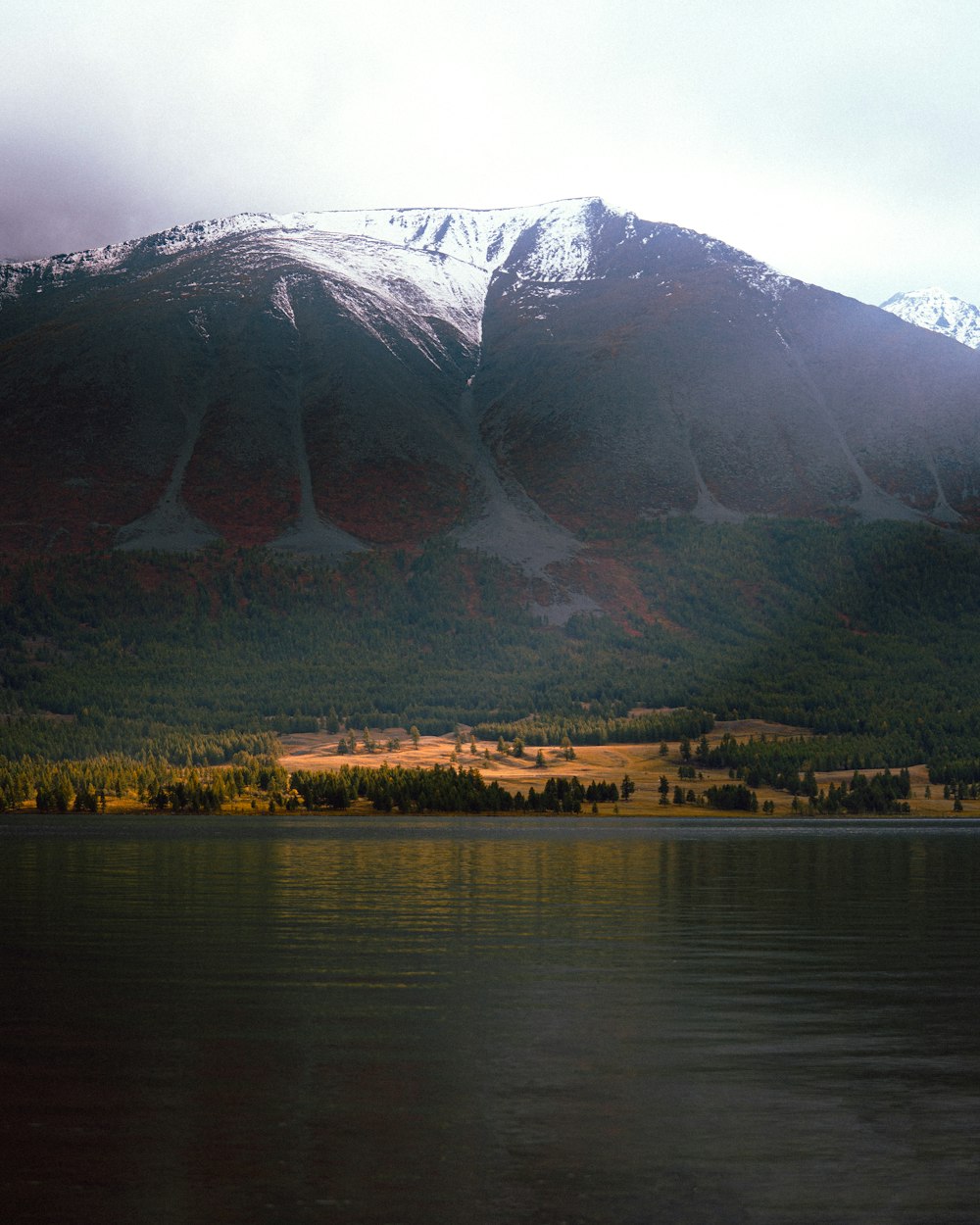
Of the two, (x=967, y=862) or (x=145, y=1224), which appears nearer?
(x=145, y=1224)

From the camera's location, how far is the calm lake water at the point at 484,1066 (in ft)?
89.8

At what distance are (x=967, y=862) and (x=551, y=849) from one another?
4630 cm

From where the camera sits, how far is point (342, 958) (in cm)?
6156

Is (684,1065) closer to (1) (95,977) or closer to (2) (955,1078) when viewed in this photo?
(2) (955,1078)

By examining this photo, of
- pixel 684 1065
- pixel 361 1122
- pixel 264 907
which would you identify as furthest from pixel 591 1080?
pixel 264 907

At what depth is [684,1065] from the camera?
3928 centimetres

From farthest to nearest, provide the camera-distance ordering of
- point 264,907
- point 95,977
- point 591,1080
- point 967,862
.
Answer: point 967,862
point 264,907
point 95,977
point 591,1080

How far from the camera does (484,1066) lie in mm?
39062

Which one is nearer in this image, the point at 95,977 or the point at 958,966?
the point at 95,977

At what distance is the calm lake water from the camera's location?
27359 millimetres

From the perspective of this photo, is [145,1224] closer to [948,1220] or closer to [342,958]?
[948,1220]

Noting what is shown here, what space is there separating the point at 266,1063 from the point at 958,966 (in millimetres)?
33767

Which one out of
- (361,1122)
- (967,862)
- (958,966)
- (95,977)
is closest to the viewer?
(361,1122)

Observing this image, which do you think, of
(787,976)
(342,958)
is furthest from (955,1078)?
(342,958)
